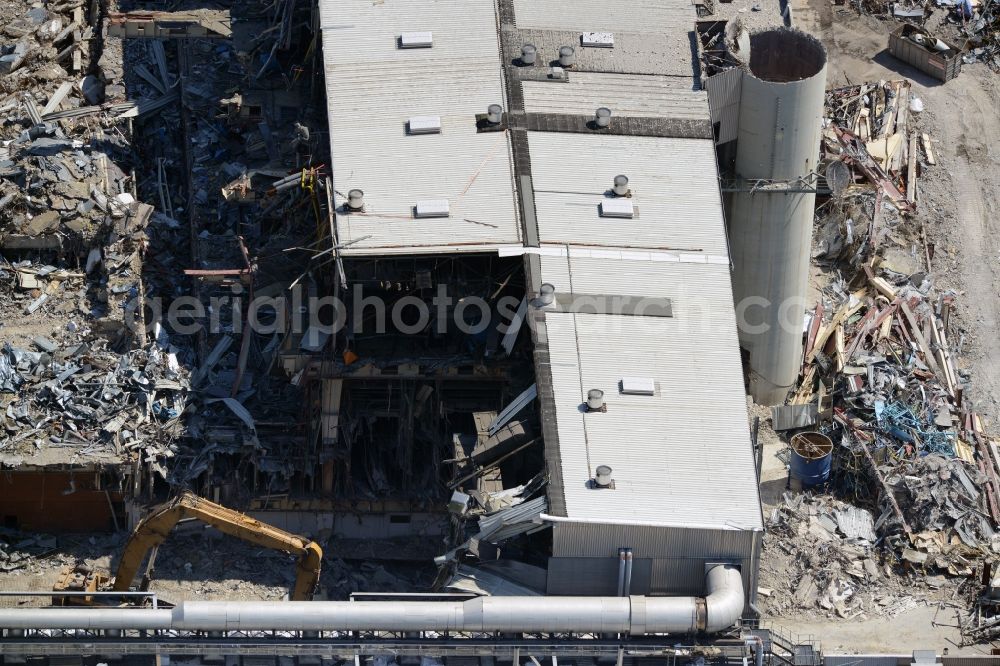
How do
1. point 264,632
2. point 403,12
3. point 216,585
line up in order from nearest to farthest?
1. point 264,632
2. point 216,585
3. point 403,12

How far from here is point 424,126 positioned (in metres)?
116

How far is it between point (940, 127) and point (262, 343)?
41843 mm

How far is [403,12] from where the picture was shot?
121375 millimetres

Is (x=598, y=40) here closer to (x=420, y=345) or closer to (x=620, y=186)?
(x=620, y=186)

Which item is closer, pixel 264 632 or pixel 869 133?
pixel 264 632

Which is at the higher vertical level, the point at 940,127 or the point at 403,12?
the point at 403,12

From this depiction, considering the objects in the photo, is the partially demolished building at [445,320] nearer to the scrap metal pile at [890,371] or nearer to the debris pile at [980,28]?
the scrap metal pile at [890,371]

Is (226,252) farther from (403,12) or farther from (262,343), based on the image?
(403,12)

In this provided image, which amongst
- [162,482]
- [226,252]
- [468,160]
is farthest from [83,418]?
[468,160]

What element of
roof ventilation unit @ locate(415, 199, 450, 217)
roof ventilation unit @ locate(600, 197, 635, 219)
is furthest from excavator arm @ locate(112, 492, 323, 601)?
roof ventilation unit @ locate(600, 197, 635, 219)

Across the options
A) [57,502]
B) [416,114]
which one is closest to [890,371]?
[416,114]

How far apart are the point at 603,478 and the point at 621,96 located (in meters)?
23.0

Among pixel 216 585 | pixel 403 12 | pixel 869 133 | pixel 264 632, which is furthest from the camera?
pixel 869 133

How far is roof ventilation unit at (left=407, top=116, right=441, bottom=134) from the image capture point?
116 meters
